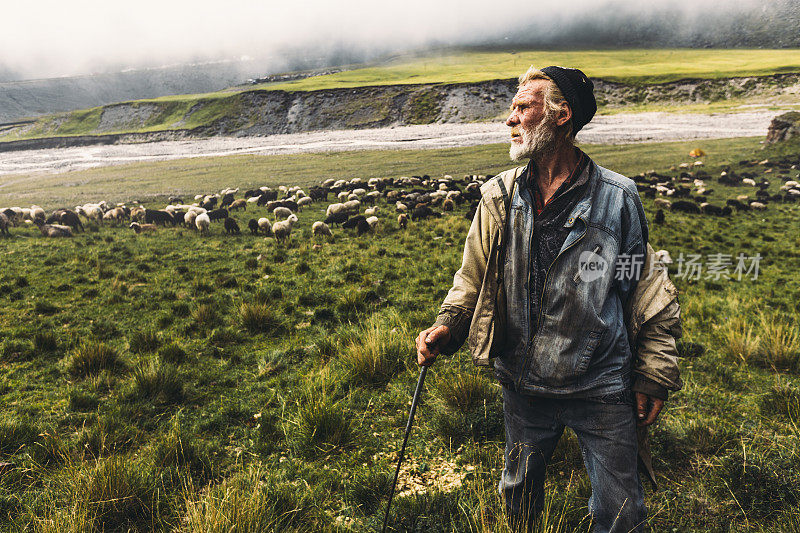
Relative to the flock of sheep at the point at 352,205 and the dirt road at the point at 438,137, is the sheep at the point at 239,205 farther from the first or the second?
the dirt road at the point at 438,137

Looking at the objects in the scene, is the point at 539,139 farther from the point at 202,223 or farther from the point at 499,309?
the point at 202,223

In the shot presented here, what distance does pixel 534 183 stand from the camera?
221 centimetres

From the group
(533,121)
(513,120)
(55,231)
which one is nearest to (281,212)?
(55,231)

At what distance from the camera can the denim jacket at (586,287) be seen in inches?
77.7

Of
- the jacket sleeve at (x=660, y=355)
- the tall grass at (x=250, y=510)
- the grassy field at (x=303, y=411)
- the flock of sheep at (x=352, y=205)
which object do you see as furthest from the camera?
the flock of sheep at (x=352, y=205)

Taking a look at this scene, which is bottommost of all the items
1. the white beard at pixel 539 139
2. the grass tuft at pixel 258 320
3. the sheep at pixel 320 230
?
the sheep at pixel 320 230

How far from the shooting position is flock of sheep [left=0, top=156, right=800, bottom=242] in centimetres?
1736

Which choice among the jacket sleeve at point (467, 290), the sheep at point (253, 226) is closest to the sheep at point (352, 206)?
the sheep at point (253, 226)

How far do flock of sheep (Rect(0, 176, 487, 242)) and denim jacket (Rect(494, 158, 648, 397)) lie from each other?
14.2 metres

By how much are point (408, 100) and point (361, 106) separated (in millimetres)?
9289

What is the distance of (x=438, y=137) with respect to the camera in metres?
47.8

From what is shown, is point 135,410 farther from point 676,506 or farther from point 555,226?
point 676,506

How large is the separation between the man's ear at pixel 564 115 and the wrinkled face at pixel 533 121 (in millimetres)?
30

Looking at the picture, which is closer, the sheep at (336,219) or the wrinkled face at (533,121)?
the wrinkled face at (533,121)
